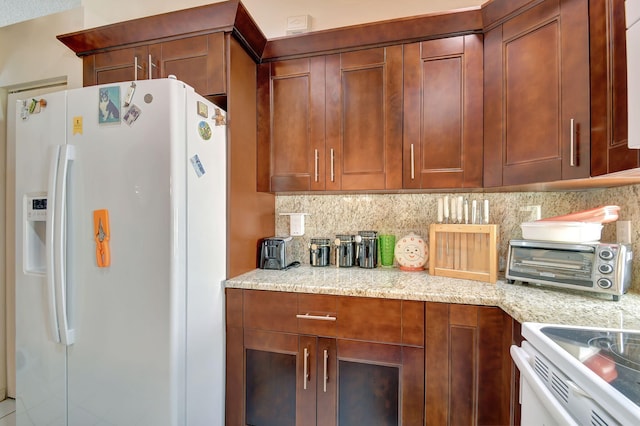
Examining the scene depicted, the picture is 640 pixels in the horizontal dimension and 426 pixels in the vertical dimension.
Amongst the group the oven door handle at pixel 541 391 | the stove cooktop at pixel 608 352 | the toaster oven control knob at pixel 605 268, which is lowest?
the oven door handle at pixel 541 391

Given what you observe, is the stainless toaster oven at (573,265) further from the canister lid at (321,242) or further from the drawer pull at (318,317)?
the canister lid at (321,242)

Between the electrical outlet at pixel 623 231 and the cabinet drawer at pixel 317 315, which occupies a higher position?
the electrical outlet at pixel 623 231

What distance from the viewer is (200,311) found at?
4.47 ft

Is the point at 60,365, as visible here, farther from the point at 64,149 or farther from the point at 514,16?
the point at 514,16

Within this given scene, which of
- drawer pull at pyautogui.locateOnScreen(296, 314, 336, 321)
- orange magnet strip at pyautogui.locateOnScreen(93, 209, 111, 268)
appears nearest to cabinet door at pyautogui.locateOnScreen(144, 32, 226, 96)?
orange magnet strip at pyautogui.locateOnScreen(93, 209, 111, 268)

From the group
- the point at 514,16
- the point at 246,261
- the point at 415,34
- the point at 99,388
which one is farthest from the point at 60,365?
the point at 514,16

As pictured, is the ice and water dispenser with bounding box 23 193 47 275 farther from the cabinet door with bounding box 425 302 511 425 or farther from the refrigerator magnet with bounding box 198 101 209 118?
the cabinet door with bounding box 425 302 511 425

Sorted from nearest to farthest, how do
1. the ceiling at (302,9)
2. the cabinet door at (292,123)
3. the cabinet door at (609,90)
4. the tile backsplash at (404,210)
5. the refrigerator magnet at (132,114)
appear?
the cabinet door at (609,90) < the refrigerator magnet at (132,114) < the tile backsplash at (404,210) < the cabinet door at (292,123) < the ceiling at (302,9)

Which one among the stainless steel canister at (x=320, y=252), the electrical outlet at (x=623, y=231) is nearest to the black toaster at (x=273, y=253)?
the stainless steel canister at (x=320, y=252)

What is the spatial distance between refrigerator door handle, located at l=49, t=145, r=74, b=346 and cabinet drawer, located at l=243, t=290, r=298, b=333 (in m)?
0.80

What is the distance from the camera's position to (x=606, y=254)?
3.78ft

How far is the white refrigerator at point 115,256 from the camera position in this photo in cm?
122

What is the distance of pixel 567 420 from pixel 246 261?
59.5 inches

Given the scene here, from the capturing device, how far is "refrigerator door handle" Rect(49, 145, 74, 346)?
1268 mm
